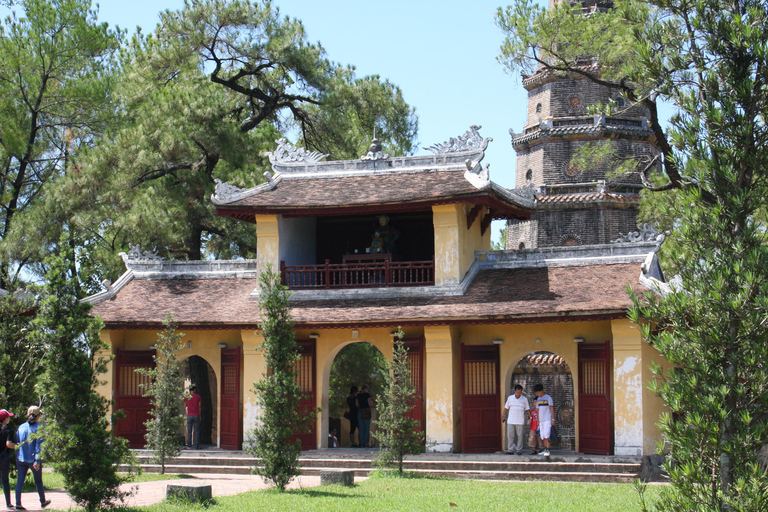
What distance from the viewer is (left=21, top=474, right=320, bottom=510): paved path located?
13.7 metres

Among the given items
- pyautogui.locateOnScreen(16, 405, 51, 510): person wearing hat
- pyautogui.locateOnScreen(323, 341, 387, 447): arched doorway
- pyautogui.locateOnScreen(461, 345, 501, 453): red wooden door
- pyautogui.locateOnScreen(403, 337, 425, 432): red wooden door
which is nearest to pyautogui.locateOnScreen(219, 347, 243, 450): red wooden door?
pyautogui.locateOnScreen(403, 337, 425, 432): red wooden door

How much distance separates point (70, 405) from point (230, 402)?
896 cm

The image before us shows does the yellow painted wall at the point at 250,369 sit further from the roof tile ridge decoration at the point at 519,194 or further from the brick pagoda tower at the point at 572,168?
the brick pagoda tower at the point at 572,168

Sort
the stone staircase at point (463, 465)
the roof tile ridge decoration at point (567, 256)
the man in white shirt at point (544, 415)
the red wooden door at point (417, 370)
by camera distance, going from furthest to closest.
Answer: the roof tile ridge decoration at point (567, 256)
the red wooden door at point (417, 370)
the man in white shirt at point (544, 415)
the stone staircase at point (463, 465)

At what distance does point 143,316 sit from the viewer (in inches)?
833

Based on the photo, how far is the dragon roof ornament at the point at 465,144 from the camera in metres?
22.4

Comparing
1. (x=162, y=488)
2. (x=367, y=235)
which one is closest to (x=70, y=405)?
(x=162, y=488)

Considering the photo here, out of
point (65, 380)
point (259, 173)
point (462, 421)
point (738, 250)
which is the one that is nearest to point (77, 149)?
point (259, 173)

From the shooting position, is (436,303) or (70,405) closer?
(70,405)

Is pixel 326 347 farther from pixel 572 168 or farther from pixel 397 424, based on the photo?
pixel 572 168

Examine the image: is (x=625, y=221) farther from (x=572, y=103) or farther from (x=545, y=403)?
(x=545, y=403)

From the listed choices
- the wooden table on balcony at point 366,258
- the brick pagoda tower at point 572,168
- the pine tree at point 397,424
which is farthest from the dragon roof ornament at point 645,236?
the brick pagoda tower at point 572,168

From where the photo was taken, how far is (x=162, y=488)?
15625 millimetres

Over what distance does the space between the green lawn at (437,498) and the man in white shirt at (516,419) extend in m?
2.86
